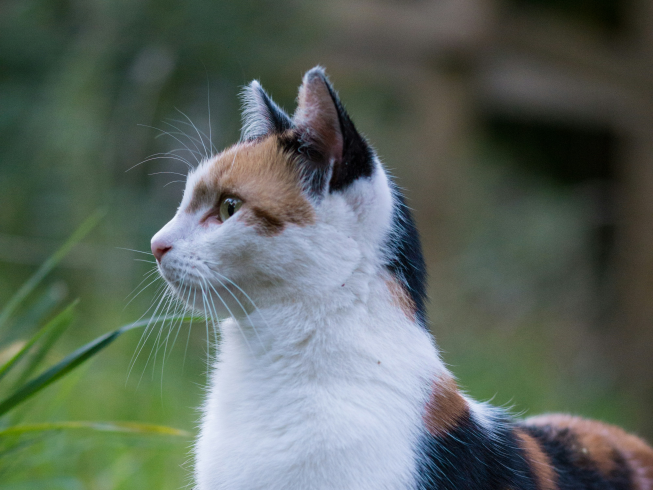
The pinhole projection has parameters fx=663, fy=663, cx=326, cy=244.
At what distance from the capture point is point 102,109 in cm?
304

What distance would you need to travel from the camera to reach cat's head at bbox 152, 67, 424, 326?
129 centimetres

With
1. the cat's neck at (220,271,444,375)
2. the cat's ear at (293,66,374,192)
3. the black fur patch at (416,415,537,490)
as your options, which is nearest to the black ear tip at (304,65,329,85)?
the cat's ear at (293,66,374,192)

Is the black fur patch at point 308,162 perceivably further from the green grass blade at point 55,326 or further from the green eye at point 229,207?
the green grass blade at point 55,326

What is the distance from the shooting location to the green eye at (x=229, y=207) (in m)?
1.35

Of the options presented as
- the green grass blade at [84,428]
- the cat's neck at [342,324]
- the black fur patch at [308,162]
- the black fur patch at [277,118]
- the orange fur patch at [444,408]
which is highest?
the black fur patch at [277,118]

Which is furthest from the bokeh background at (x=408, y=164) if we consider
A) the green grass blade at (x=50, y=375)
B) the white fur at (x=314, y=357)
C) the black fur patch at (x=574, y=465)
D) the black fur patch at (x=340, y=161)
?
the black fur patch at (x=574, y=465)

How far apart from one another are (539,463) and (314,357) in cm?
55

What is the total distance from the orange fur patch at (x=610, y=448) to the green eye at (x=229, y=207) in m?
0.95

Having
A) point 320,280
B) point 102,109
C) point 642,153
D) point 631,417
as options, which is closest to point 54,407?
point 320,280

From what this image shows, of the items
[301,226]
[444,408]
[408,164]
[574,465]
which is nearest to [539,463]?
[574,465]

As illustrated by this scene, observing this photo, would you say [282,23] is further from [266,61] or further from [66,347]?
[66,347]

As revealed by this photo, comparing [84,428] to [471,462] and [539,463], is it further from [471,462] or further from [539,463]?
[539,463]

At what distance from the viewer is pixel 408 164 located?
445 centimetres

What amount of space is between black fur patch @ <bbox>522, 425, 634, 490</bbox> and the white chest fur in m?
0.39
